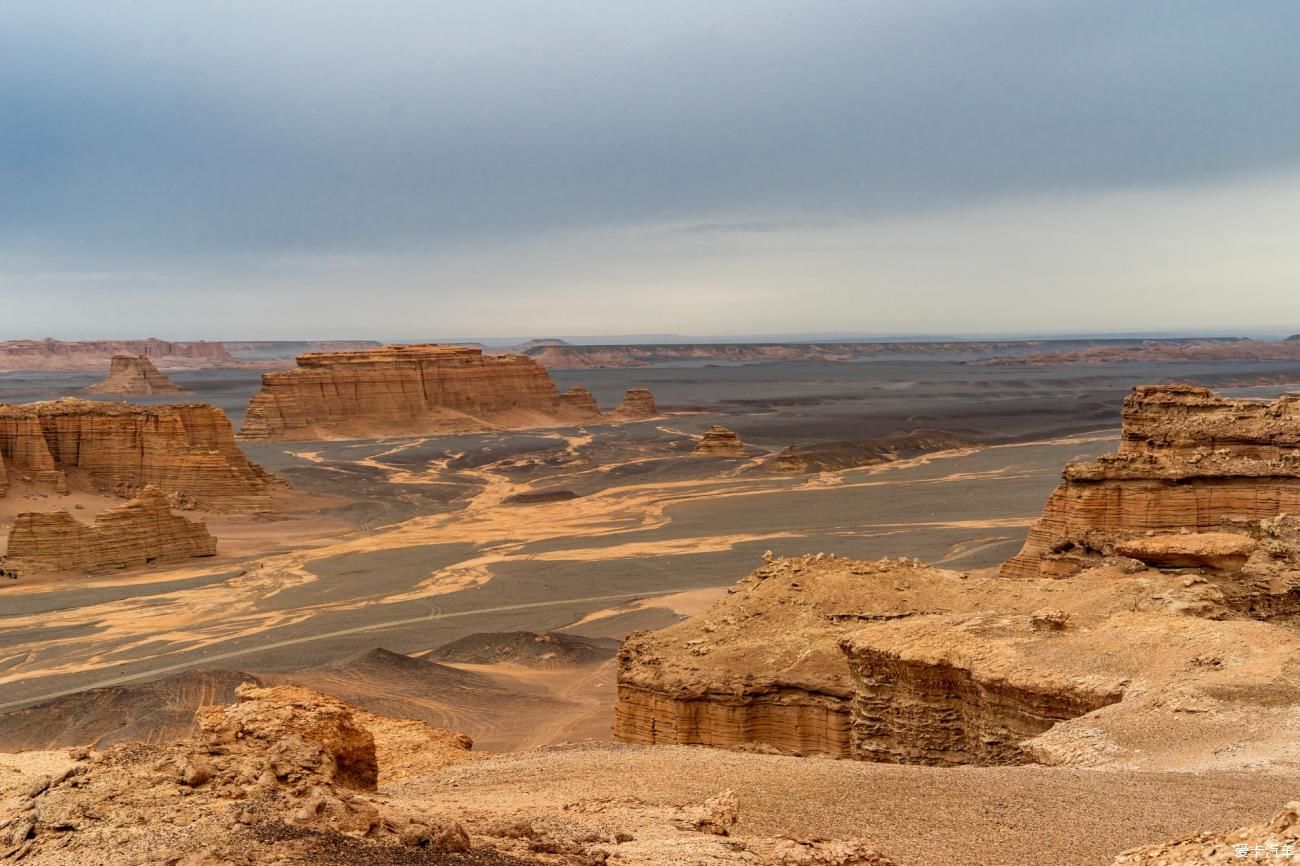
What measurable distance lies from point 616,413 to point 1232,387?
81.7 metres

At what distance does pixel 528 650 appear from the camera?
87.4 feet

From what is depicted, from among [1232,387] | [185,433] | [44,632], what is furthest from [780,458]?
[1232,387]

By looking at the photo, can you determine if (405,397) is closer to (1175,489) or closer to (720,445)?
(720,445)

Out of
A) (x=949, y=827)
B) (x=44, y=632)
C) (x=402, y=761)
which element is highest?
(x=949, y=827)

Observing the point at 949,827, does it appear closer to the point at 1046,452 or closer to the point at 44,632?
the point at 44,632

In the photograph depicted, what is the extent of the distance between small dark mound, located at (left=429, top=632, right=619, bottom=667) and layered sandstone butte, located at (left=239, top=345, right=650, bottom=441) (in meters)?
64.5

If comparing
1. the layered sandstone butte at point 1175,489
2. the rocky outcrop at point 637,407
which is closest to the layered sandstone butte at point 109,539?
the layered sandstone butte at point 1175,489

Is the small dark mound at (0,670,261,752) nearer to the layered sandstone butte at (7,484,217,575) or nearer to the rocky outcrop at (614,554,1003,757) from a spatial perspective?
the rocky outcrop at (614,554,1003,757)

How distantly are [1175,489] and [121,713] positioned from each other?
20.8m

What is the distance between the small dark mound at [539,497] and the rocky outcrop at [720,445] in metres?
16.6

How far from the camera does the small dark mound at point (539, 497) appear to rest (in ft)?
190

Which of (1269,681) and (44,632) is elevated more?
(1269,681)

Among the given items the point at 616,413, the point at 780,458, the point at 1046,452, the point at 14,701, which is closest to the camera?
the point at 14,701

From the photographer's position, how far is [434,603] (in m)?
34.2
